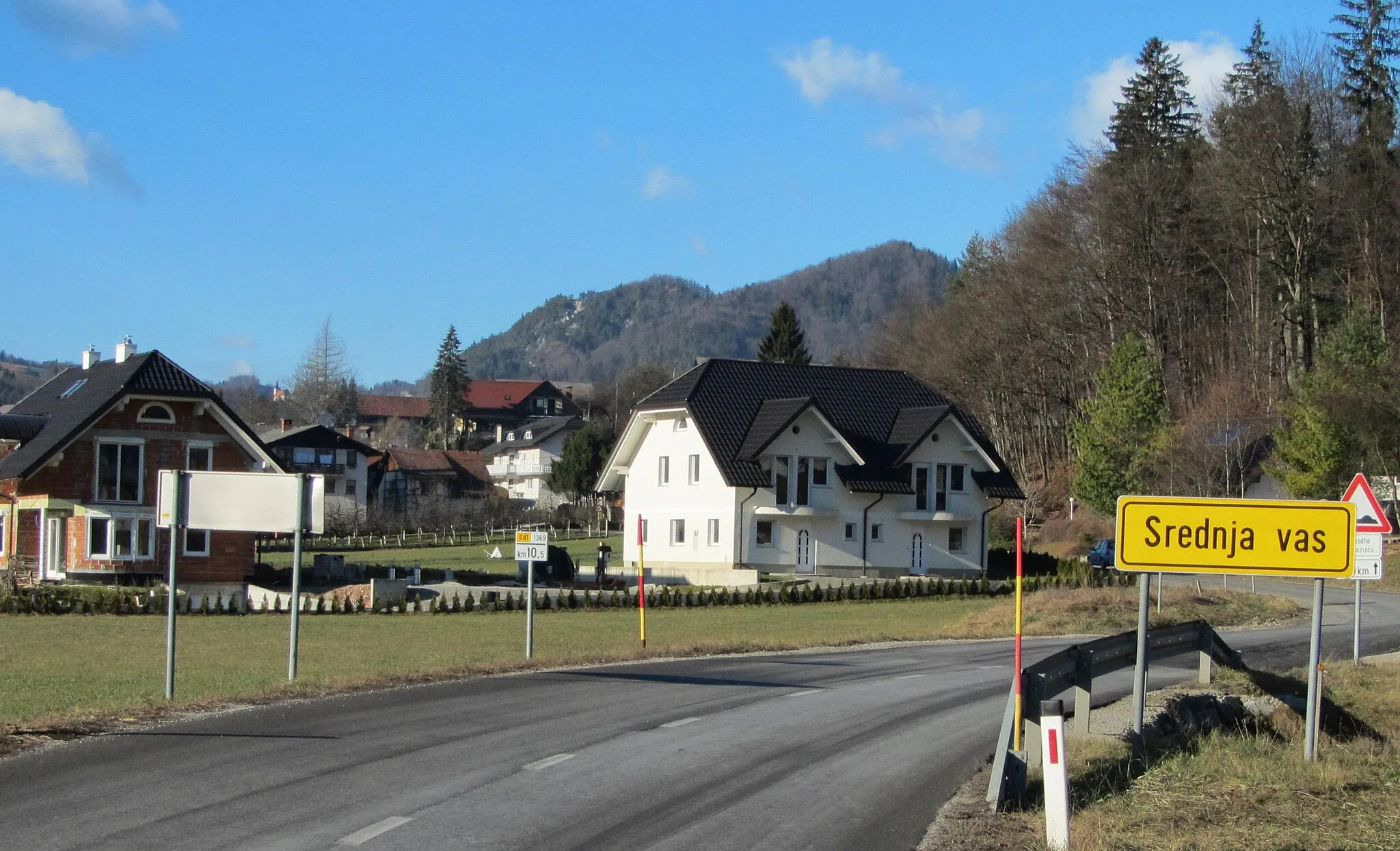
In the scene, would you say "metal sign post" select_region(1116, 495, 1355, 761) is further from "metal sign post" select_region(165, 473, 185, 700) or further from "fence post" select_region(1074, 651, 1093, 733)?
"metal sign post" select_region(165, 473, 185, 700)

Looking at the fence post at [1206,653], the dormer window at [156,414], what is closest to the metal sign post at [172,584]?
the fence post at [1206,653]

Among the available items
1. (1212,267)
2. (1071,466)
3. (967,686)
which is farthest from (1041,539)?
(967,686)

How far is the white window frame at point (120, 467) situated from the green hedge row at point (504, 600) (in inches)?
214

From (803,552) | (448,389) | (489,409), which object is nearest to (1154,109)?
(803,552)

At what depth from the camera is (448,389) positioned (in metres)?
152

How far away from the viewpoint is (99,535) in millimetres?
47469

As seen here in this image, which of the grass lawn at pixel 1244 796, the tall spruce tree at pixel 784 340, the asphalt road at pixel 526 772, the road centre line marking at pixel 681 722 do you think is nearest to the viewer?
the asphalt road at pixel 526 772

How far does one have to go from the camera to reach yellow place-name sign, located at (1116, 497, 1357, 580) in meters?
11.8

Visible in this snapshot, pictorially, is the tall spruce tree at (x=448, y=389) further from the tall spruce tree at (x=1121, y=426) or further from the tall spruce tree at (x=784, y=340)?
the tall spruce tree at (x=1121, y=426)

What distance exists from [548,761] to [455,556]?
62.8m

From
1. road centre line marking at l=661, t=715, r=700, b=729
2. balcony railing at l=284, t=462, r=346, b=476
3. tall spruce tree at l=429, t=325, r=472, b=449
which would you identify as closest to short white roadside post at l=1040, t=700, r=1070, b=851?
road centre line marking at l=661, t=715, r=700, b=729

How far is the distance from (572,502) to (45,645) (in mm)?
81354

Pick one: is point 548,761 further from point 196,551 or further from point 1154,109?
point 1154,109

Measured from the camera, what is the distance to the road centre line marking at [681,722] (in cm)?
1391
